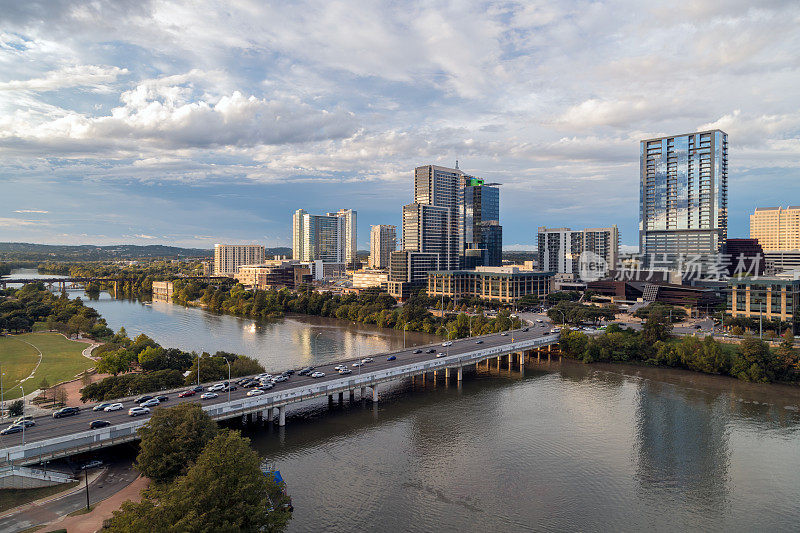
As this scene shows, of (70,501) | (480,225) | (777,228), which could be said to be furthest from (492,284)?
(777,228)

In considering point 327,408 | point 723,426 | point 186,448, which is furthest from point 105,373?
point 723,426

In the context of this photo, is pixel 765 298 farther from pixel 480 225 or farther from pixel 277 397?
pixel 480 225

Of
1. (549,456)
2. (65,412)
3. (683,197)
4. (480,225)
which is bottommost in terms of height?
(549,456)

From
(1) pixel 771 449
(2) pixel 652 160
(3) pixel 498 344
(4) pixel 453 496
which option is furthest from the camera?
(2) pixel 652 160

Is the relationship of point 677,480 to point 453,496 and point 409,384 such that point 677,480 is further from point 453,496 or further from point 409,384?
point 409,384

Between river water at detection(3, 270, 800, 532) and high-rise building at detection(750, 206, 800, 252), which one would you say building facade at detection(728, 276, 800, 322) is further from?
high-rise building at detection(750, 206, 800, 252)

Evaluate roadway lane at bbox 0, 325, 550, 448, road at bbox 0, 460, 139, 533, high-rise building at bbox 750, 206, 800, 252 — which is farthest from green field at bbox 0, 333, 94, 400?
high-rise building at bbox 750, 206, 800, 252
